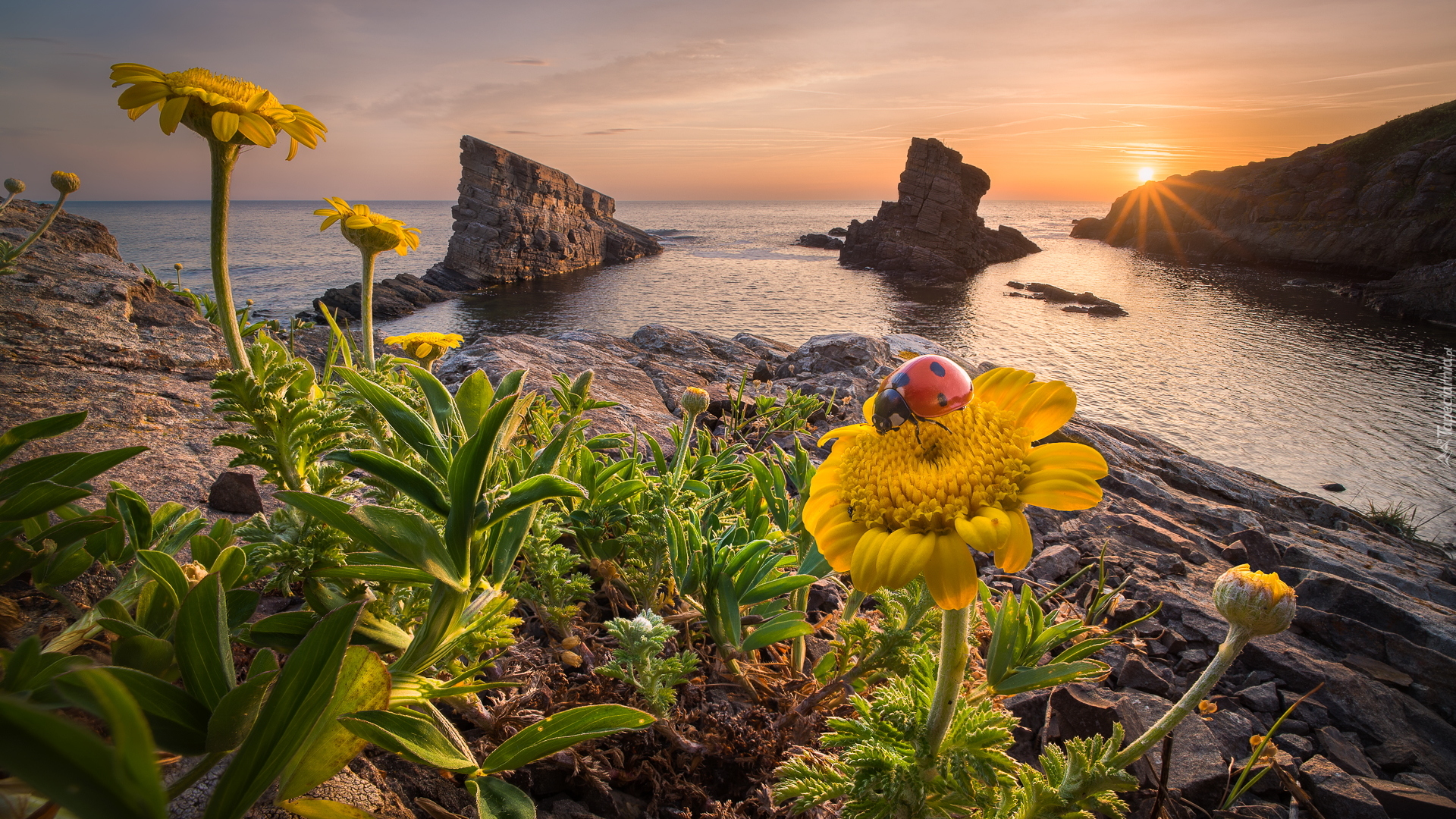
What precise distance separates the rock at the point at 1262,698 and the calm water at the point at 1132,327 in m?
7.12

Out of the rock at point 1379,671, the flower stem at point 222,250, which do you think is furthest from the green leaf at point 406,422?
the rock at point 1379,671

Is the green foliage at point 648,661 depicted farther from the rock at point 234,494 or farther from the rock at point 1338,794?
the rock at point 1338,794

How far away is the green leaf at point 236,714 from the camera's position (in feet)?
2.16

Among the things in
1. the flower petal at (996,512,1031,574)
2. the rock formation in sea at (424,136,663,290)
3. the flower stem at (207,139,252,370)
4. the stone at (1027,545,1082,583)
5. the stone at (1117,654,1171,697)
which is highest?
the rock formation in sea at (424,136,663,290)

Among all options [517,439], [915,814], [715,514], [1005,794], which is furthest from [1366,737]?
[517,439]

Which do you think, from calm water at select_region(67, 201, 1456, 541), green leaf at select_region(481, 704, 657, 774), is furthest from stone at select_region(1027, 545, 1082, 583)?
calm water at select_region(67, 201, 1456, 541)

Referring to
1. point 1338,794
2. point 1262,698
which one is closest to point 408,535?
point 1338,794

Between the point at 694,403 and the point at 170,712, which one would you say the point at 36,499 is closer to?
the point at 170,712

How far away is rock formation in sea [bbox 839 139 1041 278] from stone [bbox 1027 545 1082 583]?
3988 centimetres

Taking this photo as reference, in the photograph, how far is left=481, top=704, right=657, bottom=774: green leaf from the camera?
34.8 inches

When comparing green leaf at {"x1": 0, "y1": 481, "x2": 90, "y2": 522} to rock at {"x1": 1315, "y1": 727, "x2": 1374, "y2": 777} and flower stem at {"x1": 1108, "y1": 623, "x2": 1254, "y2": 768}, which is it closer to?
flower stem at {"x1": 1108, "y1": 623, "x2": 1254, "y2": 768}

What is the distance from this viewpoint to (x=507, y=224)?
3728cm

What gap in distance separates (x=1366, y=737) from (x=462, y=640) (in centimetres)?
274

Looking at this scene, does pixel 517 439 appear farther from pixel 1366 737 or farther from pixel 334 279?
pixel 334 279
